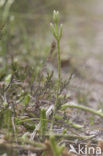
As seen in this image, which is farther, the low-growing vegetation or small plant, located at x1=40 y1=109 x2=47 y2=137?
small plant, located at x1=40 y1=109 x2=47 y2=137

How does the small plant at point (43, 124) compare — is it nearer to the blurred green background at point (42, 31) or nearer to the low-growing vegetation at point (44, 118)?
the low-growing vegetation at point (44, 118)

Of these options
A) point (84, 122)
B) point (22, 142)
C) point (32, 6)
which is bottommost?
point (84, 122)

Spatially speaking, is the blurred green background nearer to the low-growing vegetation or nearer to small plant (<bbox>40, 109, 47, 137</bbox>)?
the low-growing vegetation

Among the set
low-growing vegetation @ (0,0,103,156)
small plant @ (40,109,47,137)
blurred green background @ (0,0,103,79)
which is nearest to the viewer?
low-growing vegetation @ (0,0,103,156)

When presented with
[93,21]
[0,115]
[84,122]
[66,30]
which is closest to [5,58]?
[84,122]

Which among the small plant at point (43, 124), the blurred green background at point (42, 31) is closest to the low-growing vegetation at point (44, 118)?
the small plant at point (43, 124)

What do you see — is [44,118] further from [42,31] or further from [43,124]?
[42,31]

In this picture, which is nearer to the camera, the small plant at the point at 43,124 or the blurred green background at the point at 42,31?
the small plant at the point at 43,124

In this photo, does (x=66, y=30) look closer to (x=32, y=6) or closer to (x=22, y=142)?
(x=32, y=6)

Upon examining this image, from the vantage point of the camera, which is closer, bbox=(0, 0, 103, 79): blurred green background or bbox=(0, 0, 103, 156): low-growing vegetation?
bbox=(0, 0, 103, 156): low-growing vegetation

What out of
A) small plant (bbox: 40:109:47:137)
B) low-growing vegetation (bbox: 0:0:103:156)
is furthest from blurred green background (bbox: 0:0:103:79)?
small plant (bbox: 40:109:47:137)

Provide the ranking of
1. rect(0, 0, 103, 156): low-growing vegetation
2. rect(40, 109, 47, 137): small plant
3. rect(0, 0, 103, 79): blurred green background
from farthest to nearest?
rect(0, 0, 103, 79): blurred green background
rect(40, 109, 47, 137): small plant
rect(0, 0, 103, 156): low-growing vegetation
